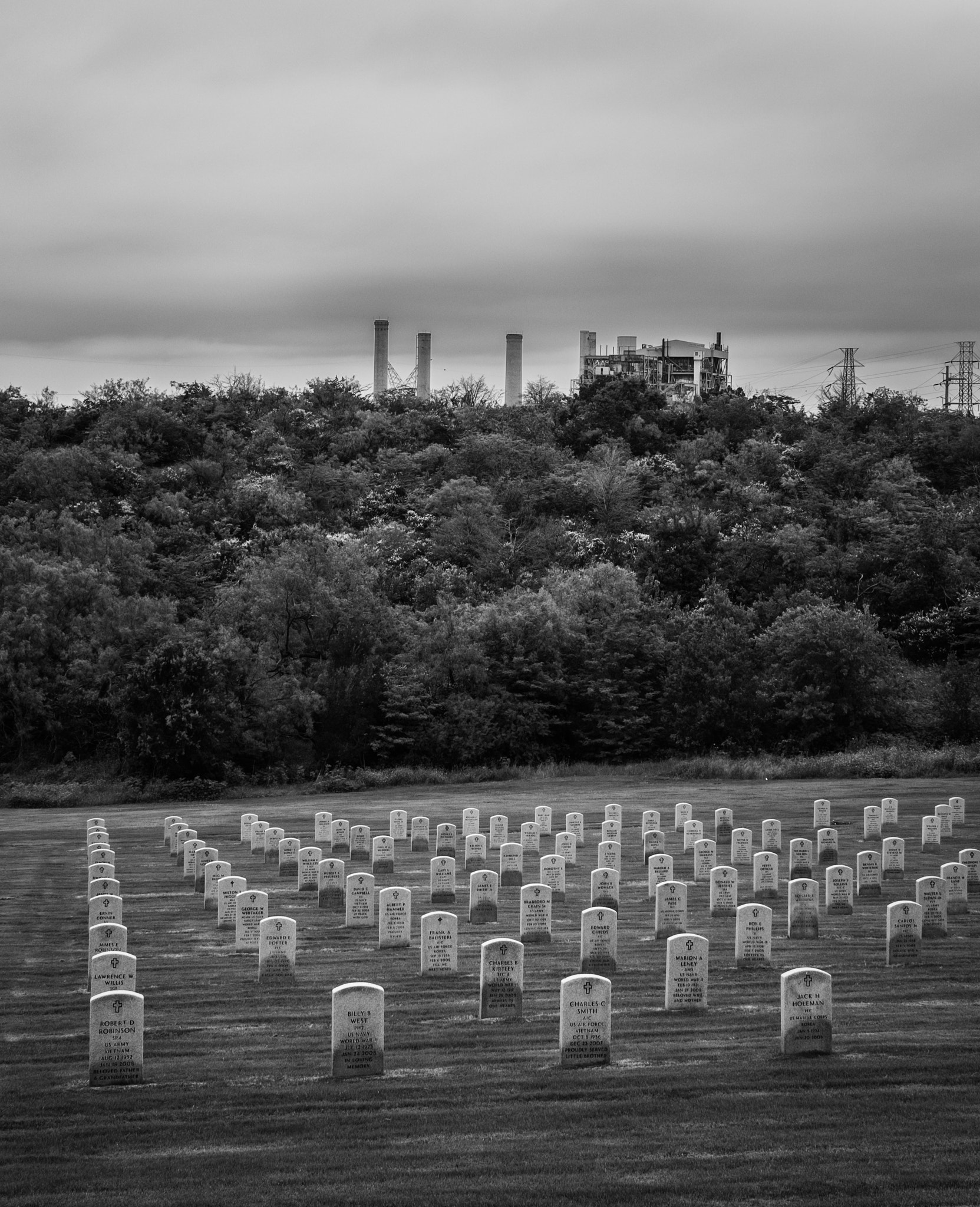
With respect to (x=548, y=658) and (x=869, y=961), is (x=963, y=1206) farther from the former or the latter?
(x=548, y=658)

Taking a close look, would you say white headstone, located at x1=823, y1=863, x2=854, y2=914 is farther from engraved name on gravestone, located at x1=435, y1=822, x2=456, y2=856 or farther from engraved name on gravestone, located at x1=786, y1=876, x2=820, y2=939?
engraved name on gravestone, located at x1=435, y1=822, x2=456, y2=856

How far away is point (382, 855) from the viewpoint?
22000 mm

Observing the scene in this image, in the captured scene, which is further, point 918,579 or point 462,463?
point 462,463

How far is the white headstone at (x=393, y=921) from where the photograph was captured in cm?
1538

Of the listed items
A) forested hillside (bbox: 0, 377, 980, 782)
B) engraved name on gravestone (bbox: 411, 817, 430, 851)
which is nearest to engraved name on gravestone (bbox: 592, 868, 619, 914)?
engraved name on gravestone (bbox: 411, 817, 430, 851)

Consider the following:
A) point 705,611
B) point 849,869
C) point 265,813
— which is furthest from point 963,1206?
point 705,611

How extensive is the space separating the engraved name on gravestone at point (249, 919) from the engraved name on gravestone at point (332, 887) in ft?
8.51

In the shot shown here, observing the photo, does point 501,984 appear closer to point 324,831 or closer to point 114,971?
point 114,971

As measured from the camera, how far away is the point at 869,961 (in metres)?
14.5

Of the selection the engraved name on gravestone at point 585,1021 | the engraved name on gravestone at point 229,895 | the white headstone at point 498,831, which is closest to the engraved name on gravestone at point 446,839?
the white headstone at point 498,831

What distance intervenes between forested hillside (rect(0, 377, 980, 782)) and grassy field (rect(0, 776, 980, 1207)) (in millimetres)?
24536

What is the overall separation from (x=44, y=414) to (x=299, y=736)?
44.4 m

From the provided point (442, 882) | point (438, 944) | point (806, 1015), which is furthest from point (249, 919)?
point (806, 1015)

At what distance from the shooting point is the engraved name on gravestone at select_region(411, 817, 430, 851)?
2505 cm
